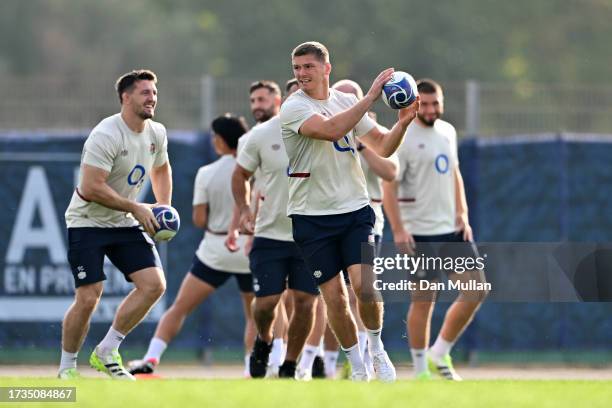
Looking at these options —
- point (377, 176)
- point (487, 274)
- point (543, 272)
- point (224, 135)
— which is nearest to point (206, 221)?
point (224, 135)

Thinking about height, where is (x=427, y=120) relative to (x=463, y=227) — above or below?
above

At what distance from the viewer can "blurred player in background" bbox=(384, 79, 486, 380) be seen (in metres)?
13.6

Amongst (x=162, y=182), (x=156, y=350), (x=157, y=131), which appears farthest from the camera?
(x=156, y=350)

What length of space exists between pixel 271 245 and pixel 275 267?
194 mm

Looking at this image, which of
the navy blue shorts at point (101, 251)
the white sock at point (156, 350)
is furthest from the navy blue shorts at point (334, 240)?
the white sock at point (156, 350)

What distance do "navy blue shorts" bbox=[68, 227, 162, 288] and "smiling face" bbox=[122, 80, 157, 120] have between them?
3.10 feet

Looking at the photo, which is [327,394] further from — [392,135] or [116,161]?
[116,161]

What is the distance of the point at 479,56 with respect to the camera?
144ft

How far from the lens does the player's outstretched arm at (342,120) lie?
10273 millimetres

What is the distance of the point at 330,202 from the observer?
1077 cm

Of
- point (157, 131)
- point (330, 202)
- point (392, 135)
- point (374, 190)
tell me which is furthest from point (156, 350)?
point (392, 135)

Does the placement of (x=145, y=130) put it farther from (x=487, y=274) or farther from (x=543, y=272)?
(x=543, y=272)

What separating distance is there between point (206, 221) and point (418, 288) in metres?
2.18

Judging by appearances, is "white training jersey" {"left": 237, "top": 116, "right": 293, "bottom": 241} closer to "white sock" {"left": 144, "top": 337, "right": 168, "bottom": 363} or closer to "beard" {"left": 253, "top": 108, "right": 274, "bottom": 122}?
"beard" {"left": 253, "top": 108, "right": 274, "bottom": 122}
